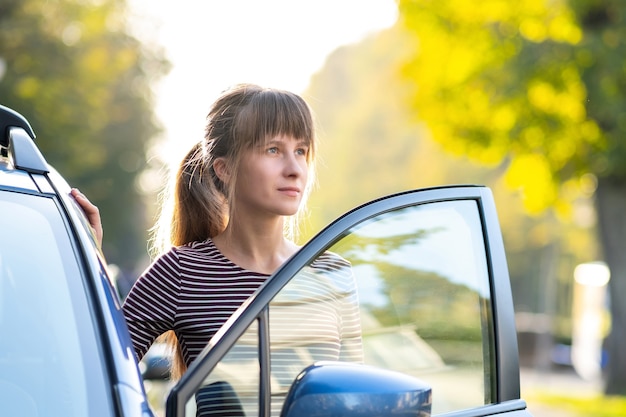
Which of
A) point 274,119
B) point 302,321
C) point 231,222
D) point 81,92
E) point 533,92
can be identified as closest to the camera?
point 302,321

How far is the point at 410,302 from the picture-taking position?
9.12ft

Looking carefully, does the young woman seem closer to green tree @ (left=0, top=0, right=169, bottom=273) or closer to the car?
the car

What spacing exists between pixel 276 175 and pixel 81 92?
2854 cm

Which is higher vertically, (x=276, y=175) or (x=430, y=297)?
(x=276, y=175)

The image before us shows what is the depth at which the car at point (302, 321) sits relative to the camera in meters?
2.21

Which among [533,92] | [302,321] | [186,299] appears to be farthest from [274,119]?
[533,92]

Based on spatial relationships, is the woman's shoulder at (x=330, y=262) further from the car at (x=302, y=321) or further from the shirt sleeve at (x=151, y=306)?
the shirt sleeve at (x=151, y=306)

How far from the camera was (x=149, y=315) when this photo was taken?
120 inches

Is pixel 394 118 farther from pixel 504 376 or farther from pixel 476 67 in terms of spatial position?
pixel 504 376

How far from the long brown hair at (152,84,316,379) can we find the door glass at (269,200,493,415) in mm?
497

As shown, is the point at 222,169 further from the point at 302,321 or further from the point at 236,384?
the point at 236,384

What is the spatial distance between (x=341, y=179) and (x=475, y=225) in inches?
1763

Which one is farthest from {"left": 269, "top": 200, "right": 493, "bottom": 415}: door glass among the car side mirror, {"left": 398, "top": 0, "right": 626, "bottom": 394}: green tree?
{"left": 398, "top": 0, "right": 626, "bottom": 394}: green tree

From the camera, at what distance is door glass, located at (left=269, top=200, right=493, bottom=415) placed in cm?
253
